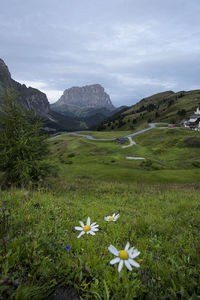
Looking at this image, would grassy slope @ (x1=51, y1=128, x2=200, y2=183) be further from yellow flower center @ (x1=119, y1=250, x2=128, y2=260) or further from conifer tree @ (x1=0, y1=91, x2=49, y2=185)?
yellow flower center @ (x1=119, y1=250, x2=128, y2=260)

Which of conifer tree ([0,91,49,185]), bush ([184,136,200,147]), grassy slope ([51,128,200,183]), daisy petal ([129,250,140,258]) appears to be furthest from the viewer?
bush ([184,136,200,147])

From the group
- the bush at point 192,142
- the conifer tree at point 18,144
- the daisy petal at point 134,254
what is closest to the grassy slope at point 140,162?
the bush at point 192,142

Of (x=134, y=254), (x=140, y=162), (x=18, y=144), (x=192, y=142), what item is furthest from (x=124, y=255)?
(x=192, y=142)

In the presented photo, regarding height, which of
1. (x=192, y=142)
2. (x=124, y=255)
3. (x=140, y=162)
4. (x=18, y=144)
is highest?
(x=18, y=144)

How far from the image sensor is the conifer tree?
13.9 m

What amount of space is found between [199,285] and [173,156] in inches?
2276

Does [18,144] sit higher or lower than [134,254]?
higher

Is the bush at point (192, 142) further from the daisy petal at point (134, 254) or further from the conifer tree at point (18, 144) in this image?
the daisy petal at point (134, 254)

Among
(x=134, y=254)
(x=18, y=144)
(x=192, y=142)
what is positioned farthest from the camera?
(x=192, y=142)

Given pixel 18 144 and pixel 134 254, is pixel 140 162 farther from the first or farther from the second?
pixel 134 254

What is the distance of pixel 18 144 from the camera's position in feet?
46.6

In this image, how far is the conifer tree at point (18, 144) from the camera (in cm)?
1395

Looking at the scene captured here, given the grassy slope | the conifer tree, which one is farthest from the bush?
the conifer tree

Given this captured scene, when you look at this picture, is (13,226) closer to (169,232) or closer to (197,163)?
(169,232)
